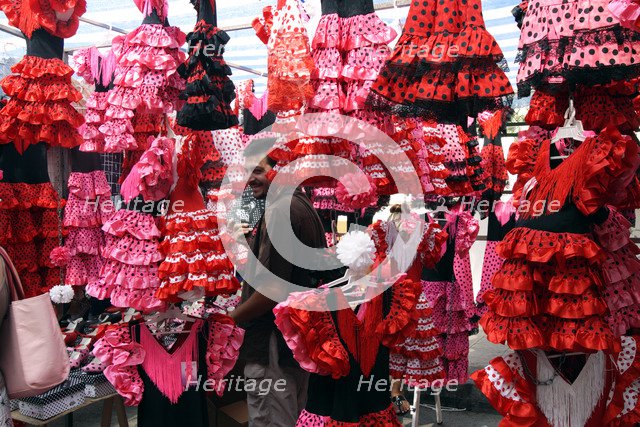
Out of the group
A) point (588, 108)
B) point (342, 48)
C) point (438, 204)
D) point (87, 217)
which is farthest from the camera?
point (87, 217)

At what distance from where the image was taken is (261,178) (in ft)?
9.66

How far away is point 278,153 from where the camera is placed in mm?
2674

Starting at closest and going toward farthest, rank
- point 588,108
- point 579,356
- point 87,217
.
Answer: point 588,108 → point 579,356 → point 87,217

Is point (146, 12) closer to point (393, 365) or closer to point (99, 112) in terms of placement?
point (99, 112)

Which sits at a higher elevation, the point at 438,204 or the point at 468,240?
the point at 438,204

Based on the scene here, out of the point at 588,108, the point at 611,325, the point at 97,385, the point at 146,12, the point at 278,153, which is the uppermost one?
the point at 146,12

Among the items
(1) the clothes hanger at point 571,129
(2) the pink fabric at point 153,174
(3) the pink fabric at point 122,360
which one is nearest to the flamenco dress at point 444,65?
(1) the clothes hanger at point 571,129

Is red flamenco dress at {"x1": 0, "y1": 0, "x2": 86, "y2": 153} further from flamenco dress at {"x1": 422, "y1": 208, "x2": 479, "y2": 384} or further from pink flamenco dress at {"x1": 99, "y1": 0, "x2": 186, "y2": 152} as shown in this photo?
flamenco dress at {"x1": 422, "y1": 208, "x2": 479, "y2": 384}

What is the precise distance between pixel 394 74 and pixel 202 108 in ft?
2.63

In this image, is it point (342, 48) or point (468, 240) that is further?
point (468, 240)

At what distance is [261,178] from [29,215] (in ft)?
7.57

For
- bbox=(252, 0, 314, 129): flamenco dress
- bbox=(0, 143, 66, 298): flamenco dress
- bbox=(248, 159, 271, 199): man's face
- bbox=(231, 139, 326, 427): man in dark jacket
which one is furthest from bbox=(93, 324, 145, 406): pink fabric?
bbox=(0, 143, 66, 298): flamenco dress

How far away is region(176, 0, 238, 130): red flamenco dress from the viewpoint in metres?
2.41

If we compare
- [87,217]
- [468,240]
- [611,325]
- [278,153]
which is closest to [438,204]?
[468,240]
